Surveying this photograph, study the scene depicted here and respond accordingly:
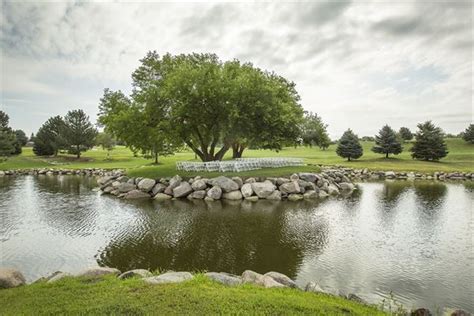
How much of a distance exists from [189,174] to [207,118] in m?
6.07

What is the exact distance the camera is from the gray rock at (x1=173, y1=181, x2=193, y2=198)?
23.8m

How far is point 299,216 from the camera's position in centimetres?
1753

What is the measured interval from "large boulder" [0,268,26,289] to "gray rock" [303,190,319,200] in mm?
19414

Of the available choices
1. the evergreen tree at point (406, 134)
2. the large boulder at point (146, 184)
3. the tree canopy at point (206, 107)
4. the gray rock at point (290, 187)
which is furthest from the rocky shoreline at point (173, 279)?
the evergreen tree at point (406, 134)

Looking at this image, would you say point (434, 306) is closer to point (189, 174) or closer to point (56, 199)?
point (189, 174)

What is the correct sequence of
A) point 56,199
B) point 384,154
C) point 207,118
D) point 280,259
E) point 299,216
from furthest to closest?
point 384,154 < point 207,118 < point 56,199 < point 299,216 < point 280,259

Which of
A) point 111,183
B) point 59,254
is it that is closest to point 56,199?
point 111,183

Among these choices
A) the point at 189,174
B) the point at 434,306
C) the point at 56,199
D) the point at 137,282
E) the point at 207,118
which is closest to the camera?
the point at 137,282

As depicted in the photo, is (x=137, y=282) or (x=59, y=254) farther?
(x=59, y=254)

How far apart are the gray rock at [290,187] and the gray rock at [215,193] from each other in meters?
5.06

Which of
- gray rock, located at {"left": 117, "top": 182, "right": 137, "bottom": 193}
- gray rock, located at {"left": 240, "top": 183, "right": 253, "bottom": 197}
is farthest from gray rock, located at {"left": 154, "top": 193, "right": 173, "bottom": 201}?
gray rock, located at {"left": 240, "top": 183, "right": 253, "bottom": 197}

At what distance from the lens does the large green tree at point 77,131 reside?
55906 millimetres

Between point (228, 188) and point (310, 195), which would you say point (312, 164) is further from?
point (228, 188)

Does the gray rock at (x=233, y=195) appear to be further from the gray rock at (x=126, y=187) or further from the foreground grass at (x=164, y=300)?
the foreground grass at (x=164, y=300)
